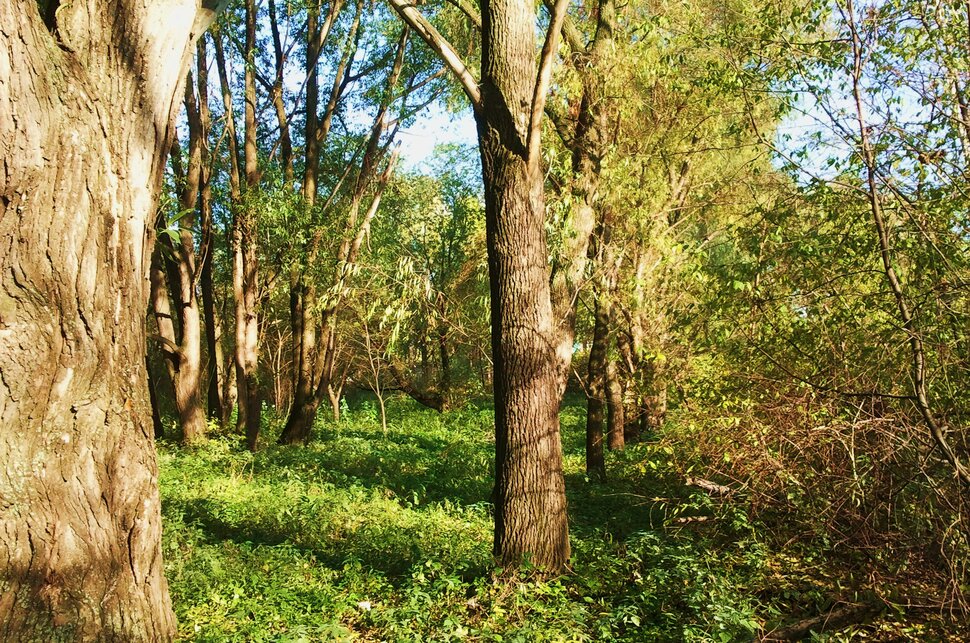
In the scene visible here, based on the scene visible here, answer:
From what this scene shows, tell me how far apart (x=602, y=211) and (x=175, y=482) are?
7.19 metres

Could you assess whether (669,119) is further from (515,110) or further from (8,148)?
(8,148)

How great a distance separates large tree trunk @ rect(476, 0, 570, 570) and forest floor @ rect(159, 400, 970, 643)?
0.41m

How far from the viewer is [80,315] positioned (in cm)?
364

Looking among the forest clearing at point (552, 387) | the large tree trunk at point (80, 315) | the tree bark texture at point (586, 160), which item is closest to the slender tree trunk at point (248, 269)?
the forest clearing at point (552, 387)

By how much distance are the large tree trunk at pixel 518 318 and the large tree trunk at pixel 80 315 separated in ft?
7.75

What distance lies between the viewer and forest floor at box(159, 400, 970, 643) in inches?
190

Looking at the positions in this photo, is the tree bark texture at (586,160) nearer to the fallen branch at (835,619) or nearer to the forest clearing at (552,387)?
the forest clearing at (552,387)

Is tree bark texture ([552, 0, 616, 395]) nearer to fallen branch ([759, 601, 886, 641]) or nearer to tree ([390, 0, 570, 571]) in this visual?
tree ([390, 0, 570, 571])

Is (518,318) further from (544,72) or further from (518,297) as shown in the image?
(544,72)

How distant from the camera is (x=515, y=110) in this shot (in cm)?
550

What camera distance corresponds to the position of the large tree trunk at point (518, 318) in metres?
5.48

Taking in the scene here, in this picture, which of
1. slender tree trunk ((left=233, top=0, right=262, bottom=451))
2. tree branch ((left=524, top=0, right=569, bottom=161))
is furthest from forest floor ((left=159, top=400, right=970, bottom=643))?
slender tree trunk ((left=233, top=0, right=262, bottom=451))

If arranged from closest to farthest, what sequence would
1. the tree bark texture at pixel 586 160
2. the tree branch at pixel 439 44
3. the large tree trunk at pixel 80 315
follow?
1. the large tree trunk at pixel 80 315
2. the tree branch at pixel 439 44
3. the tree bark texture at pixel 586 160

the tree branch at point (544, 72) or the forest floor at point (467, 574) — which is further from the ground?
the tree branch at point (544, 72)
